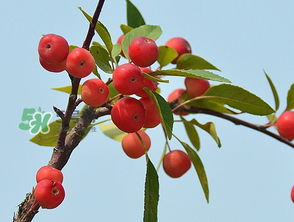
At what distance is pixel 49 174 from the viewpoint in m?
1.30

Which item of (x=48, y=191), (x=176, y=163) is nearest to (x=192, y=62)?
(x=176, y=163)

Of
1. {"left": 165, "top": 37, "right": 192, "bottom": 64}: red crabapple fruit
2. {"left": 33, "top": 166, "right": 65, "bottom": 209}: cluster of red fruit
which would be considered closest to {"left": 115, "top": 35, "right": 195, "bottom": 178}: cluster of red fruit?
{"left": 33, "top": 166, "right": 65, "bottom": 209}: cluster of red fruit

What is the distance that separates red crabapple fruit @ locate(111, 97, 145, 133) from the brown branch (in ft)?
0.37

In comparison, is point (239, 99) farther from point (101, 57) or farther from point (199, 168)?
point (101, 57)

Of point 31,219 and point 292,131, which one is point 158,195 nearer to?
point 31,219

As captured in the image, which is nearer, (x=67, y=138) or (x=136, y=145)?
(x=67, y=138)

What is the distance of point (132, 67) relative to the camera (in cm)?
133

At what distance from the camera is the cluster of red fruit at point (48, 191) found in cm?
125

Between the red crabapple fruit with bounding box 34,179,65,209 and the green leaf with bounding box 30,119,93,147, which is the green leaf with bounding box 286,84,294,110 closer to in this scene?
the green leaf with bounding box 30,119,93,147

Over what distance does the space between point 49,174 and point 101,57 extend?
1.31 ft

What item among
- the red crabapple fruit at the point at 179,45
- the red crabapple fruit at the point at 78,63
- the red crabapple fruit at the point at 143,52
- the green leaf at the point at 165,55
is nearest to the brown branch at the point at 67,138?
the red crabapple fruit at the point at 78,63

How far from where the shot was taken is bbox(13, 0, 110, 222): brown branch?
1.29 m

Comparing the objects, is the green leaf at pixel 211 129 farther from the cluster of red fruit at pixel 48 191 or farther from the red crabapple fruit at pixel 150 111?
the cluster of red fruit at pixel 48 191

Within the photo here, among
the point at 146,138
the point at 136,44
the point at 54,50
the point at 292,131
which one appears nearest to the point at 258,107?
the point at 292,131
